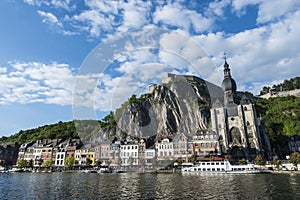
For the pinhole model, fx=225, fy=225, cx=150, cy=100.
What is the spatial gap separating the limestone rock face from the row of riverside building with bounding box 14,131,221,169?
7.31 meters

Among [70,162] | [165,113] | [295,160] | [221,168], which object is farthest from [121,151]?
[295,160]

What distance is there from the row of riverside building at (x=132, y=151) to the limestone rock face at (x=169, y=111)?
24.0 ft

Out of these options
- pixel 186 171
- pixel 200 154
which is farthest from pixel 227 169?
pixel 200 154

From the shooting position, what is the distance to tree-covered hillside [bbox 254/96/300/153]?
68.4m

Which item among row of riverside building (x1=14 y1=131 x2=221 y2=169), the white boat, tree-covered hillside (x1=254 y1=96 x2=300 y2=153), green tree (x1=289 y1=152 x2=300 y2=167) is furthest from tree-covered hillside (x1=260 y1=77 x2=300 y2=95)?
the white boat

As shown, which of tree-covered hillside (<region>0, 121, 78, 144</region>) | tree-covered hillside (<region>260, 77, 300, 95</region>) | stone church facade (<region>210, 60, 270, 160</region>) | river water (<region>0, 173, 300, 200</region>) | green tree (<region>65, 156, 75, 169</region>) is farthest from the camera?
tree-covered hillside (<region>260, 77, 300, 95</region>)

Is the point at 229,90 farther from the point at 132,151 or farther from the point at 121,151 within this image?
the point at 121,151

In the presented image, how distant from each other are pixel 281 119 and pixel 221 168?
45.6 metres

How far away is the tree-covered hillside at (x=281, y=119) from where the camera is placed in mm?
68438

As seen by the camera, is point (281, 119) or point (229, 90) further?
point (281, 119)

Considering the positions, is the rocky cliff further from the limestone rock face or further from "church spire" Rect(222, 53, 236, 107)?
"church spire" Rect(222, 53, 236, 107)

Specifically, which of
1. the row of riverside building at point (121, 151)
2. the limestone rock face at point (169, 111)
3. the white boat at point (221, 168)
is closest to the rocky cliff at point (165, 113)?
the limestone rock face at point (169, 111)

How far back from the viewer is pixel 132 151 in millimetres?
60000

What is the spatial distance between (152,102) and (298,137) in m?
46.8
